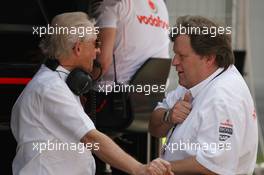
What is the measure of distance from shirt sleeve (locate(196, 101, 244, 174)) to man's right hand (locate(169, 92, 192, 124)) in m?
0.18

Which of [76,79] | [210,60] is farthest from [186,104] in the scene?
[76,79]

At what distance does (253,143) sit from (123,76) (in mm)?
1331

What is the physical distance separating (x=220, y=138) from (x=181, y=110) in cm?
31

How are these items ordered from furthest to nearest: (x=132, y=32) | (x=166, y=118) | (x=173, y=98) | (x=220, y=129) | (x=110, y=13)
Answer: (x=132, y=32)
(x=110, y=13)
(x=173, y=98)
(x=166, y=118)
(x=220, y=129)

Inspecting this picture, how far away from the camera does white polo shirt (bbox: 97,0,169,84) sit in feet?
16.1

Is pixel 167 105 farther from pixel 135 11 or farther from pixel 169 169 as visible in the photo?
pixel 135 11

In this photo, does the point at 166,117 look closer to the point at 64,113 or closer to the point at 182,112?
the point at 182,112

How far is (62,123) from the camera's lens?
3957 millimetres

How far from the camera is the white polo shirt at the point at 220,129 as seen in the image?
385 cm

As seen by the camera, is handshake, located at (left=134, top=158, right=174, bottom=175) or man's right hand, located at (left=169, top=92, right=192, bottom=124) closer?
handshake, located at (left=134, top=158, right=174, bottom=175)

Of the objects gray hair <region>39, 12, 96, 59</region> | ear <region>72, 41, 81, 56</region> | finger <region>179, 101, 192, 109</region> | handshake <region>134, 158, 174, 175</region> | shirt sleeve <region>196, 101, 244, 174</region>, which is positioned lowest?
handshake <region>134, 158, 174, 175</region>

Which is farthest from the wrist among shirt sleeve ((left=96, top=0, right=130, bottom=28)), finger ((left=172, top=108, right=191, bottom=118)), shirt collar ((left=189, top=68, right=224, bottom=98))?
shirt sleeve ((left=96, top=0, right=130, bottom=28))

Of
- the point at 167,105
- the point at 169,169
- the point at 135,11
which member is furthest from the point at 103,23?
the point at 169,169

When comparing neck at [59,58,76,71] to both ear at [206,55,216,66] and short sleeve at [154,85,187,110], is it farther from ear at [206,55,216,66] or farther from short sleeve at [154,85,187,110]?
ear at [206,55,216,66]
